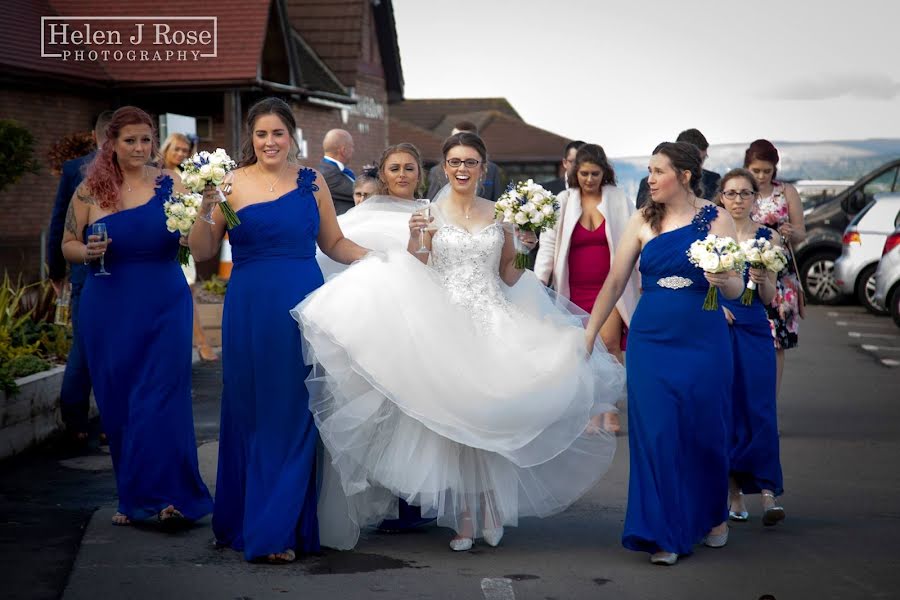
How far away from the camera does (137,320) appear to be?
809cm

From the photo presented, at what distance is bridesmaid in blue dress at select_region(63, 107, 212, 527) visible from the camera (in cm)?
794

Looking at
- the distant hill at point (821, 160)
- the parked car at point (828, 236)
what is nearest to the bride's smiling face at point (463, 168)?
the parked car at point (828, 236)

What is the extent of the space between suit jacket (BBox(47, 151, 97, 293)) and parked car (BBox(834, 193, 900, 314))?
15.4 metres

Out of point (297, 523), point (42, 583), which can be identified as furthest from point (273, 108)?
point (42, 583)

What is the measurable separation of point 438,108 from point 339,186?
59488 mm

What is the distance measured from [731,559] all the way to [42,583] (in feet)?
11.5

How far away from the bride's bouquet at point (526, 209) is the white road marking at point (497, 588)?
1.97 meters

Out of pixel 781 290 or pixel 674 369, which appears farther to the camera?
pixel 781 290

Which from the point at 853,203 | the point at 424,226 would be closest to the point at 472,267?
the point at 424,226

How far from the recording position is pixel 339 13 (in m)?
38.3

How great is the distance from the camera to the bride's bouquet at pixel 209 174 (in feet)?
23.0

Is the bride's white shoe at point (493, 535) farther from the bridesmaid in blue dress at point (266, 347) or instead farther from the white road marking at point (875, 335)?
the white road marking at point (875, 335)

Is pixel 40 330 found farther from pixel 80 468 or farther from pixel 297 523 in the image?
pixel 297 523

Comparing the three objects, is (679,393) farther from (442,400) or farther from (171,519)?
(171,519)
